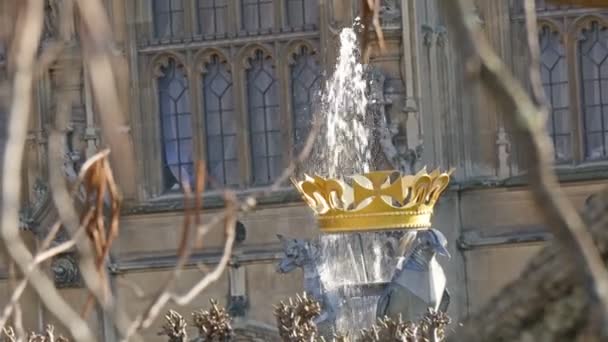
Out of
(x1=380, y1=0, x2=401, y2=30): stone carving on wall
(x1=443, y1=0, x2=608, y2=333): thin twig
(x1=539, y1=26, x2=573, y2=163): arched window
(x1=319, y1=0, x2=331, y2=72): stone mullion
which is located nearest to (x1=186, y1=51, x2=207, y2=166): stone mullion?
(x1=319, y1=0, x2=331, y2=72): stone mullion

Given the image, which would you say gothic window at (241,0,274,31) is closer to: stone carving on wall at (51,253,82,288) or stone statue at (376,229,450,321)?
stone carving on wall at (51,253,82,288)

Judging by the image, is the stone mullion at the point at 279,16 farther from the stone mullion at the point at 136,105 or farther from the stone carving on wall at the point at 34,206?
the stone carving on wall at the point at 34,206

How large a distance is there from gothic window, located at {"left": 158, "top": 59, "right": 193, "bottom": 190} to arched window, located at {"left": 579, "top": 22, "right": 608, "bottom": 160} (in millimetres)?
3917

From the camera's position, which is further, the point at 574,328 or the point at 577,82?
the point at 577,82

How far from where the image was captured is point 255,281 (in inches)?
953

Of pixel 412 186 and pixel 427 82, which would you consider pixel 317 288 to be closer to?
pixel 412 186

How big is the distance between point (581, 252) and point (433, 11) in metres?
20.1

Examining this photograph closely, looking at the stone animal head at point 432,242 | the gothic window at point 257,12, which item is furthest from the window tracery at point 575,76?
the stone animal head at point 432,242

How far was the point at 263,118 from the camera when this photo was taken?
81.6 ft

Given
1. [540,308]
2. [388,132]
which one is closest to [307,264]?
[388,132]

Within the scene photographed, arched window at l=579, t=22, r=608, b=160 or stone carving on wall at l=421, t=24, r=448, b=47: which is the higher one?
stone carving on wall at l=421, t=24, r=448, b=47

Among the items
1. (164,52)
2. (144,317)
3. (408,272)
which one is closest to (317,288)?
(408,272)

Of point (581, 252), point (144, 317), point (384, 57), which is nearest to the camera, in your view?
point (581, 252)

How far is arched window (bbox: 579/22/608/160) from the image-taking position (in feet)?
78.1
